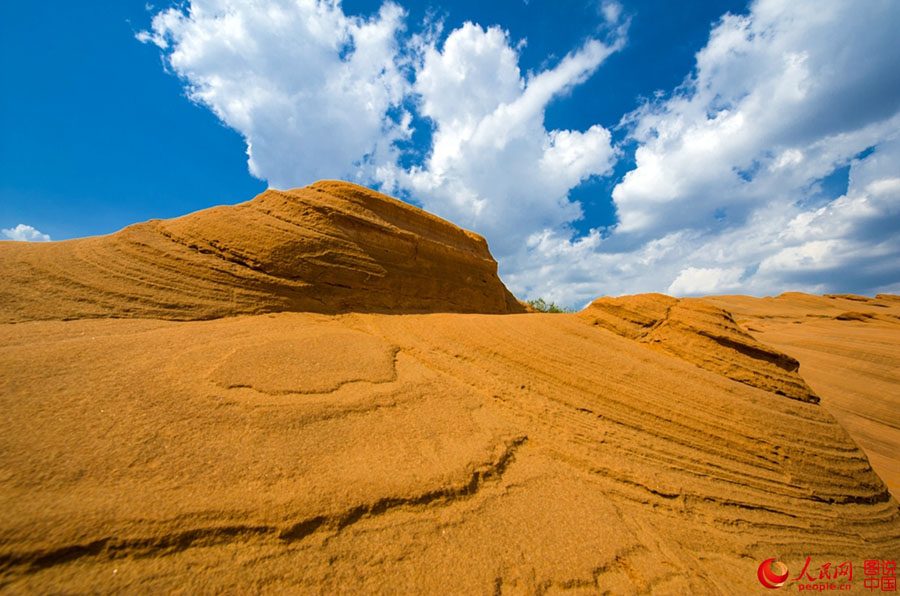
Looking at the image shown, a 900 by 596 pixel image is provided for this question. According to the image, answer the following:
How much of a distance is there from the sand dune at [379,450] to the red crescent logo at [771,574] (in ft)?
0.20

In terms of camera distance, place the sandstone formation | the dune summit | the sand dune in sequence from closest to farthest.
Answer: the sand dune → the dune summit → the sandstone formation

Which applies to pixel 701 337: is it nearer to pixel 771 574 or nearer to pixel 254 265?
pixel 771 574

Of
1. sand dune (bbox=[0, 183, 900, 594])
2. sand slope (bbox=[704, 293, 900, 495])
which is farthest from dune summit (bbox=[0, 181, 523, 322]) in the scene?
sand slope (bbox=[704, 293, 900, 495])

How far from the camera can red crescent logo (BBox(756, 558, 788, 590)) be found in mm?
2506

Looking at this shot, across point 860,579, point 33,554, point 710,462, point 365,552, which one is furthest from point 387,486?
point 860,579

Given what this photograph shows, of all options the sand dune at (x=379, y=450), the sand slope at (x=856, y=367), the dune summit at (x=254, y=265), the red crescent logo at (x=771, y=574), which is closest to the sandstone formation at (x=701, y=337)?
the sand dune at (x=379, y=450)

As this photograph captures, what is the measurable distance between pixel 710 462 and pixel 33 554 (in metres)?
4.89

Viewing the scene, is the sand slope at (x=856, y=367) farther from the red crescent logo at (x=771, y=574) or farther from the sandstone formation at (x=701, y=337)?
the red crescent logo at (x=771, y=574)

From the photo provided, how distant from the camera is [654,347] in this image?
5.76 meters

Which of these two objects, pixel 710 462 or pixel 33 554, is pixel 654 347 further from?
pixel 33 554

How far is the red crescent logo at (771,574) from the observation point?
2506mm

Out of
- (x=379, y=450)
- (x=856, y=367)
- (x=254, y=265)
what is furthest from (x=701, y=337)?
(x=856, y=367)

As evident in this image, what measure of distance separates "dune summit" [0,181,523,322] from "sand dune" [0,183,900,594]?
0.05 m

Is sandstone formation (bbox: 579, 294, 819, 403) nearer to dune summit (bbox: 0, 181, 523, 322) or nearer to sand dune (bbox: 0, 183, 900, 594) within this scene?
sand dune (bbox: 0, 183, 900, 594)
